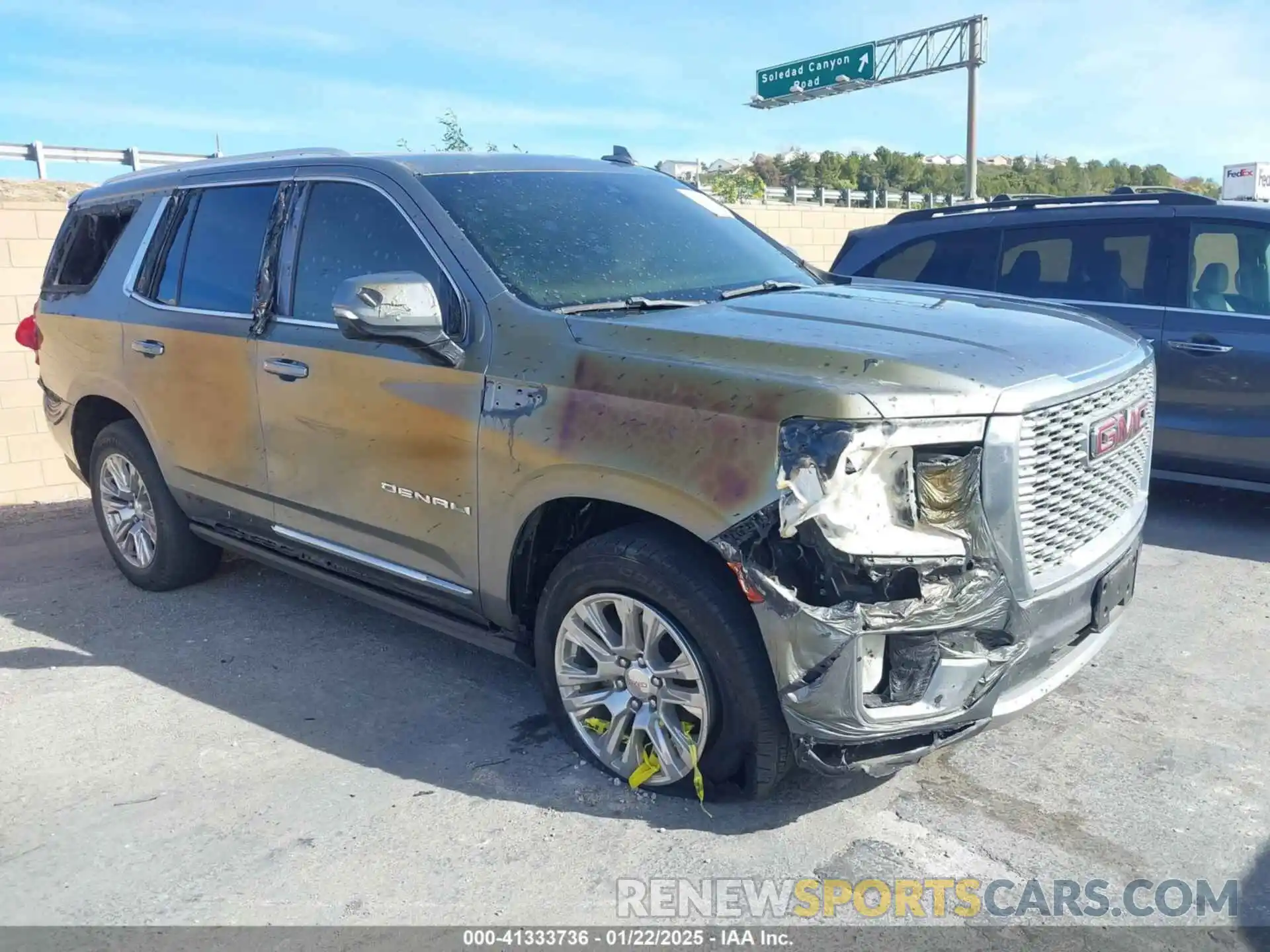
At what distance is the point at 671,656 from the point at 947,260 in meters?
4.93

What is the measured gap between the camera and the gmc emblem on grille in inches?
128

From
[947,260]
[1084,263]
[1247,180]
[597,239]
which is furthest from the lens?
[1247,180]

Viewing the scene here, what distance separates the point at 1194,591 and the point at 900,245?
3.25 meters

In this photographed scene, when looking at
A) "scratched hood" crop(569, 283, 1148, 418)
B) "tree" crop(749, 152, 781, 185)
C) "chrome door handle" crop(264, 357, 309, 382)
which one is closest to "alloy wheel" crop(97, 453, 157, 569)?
"chrome door handle" crop(264, 357, 309, 382)

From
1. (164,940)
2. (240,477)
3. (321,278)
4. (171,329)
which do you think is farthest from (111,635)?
(164,940)

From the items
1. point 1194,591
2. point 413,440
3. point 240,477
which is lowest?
point 1194,591

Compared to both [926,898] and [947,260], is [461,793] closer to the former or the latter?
[926,898]

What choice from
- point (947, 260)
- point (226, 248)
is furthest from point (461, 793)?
point (947, 260)

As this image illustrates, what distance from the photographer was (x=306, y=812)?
349 centimetres

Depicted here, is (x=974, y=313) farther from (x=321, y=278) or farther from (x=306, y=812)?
(x=306, y=812)

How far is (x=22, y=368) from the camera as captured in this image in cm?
796

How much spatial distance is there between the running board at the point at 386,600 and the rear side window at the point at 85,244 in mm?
1595

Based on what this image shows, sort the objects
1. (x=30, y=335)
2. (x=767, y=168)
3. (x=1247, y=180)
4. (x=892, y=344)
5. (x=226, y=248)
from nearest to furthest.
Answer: (x=892, y=344) → (x=226, y=248) → (x=30, y=335) → (x=1247, y=180) → (x=767, y=168)

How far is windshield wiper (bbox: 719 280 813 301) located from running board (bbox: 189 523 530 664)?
1457mm
